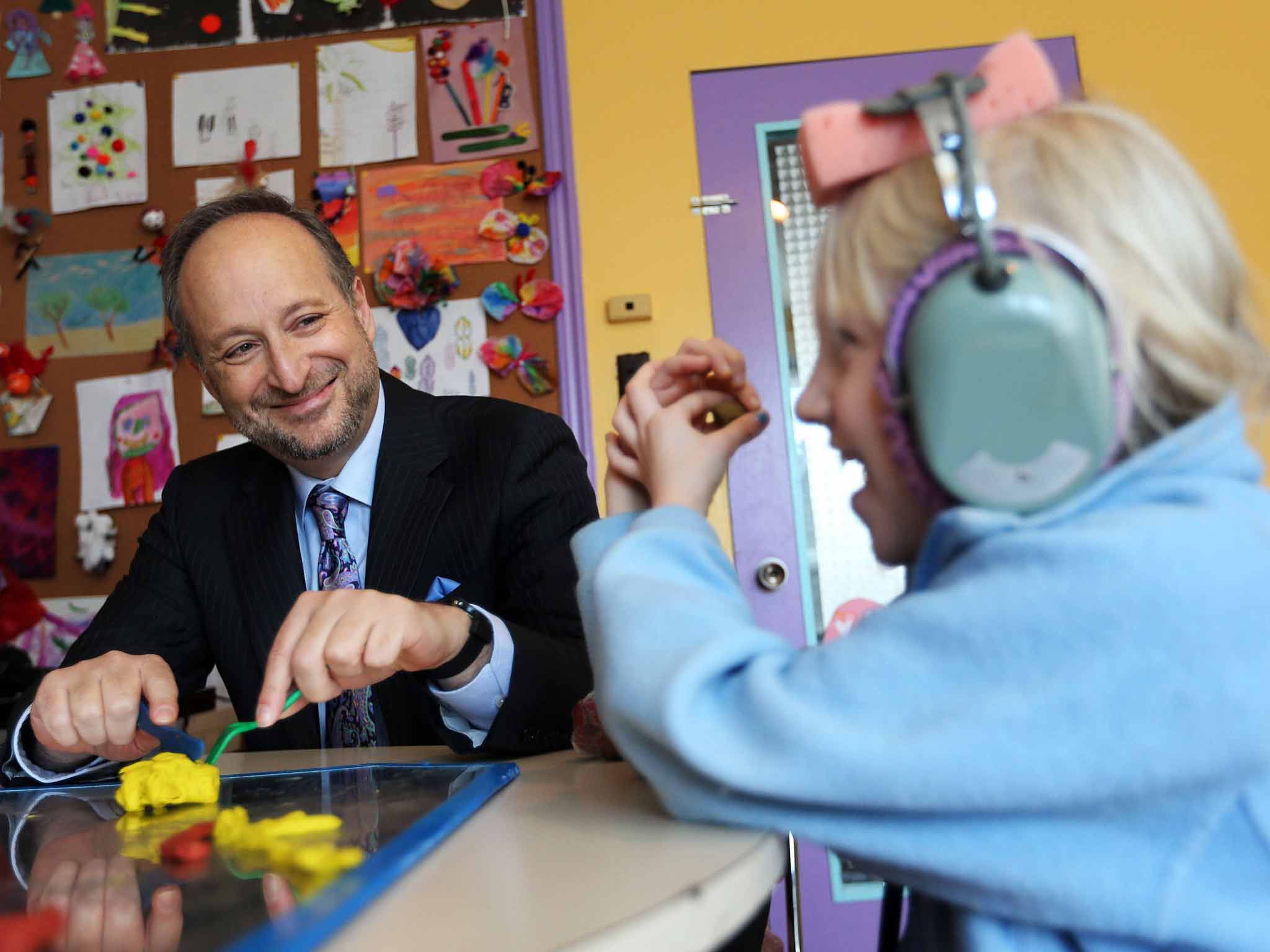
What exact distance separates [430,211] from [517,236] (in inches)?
8.6

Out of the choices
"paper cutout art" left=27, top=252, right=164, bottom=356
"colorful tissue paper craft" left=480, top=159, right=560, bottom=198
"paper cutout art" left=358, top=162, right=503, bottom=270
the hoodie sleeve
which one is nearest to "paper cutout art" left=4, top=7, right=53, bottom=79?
"paper cutout art" left=27, top=252, right=164, bottom=356

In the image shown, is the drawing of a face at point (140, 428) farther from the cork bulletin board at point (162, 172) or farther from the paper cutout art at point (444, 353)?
the paper cutout art at point (444, 353)

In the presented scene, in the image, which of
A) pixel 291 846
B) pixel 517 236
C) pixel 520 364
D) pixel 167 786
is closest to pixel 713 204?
pixel 517 236

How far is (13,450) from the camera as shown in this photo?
2600 millimetres

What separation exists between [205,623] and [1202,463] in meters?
1.26

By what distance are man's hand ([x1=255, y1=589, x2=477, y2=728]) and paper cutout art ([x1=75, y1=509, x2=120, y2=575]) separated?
1.95 m

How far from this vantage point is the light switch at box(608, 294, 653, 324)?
2.41 m

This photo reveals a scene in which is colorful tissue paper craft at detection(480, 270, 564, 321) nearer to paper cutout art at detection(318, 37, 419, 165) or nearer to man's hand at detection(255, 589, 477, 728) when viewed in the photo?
paper cutout art at detection(318, 37, 419, 165)

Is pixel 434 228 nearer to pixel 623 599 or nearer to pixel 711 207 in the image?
pixel 711 207

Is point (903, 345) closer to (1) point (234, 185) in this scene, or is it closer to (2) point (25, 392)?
(1) point (234, 185)

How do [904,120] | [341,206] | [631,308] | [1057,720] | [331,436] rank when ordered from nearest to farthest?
[1057,720] < [904,120] < [331,436] < [631,308] < [341,206]

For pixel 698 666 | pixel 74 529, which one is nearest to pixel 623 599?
pixel 698 666

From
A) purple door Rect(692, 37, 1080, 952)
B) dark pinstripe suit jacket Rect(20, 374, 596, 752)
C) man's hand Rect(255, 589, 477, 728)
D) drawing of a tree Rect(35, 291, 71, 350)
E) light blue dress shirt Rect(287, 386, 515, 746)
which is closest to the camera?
man's hand Rect(255, 589, 477, 728)

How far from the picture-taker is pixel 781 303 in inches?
96.1
